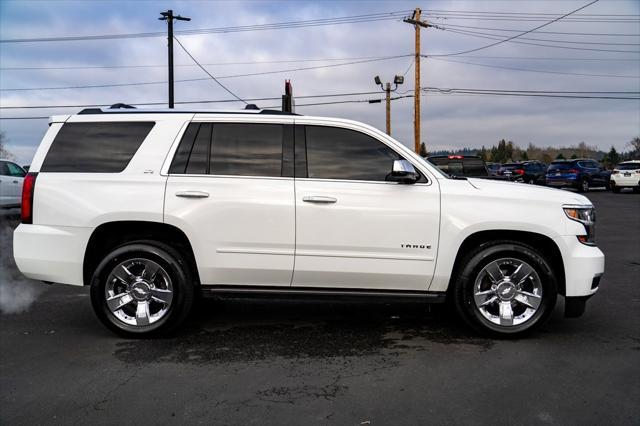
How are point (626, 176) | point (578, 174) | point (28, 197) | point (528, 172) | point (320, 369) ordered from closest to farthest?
point (320, 369) < point (28, 197) < point (626, 176) < point (578, 174) < point (528, 172)

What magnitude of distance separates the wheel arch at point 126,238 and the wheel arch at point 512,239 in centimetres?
233

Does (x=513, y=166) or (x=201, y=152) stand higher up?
(x=513, y=166)

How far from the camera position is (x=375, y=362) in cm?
411

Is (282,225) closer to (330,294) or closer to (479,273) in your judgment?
(330,294)

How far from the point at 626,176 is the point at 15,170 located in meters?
27.4

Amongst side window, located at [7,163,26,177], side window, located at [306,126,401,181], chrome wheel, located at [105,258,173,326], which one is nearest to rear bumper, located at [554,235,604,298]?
side window, located at [306,126,401,181]

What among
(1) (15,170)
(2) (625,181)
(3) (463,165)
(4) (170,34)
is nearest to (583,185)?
(2) (625,181)

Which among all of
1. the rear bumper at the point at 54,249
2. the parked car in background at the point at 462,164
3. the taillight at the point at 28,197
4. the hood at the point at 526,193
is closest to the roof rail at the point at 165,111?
the taillight at the point at 28,197

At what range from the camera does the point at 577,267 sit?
4.53 m

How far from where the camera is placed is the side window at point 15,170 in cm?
1591

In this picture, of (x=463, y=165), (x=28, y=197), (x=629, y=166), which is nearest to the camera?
(x=28, y=197)

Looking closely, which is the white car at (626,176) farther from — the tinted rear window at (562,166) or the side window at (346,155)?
the side window at (346,155)

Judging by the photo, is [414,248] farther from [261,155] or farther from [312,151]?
[261,155]

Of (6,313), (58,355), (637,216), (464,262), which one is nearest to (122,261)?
(58,355)
